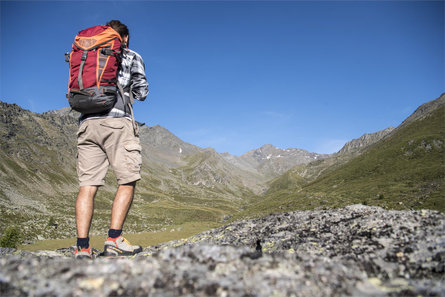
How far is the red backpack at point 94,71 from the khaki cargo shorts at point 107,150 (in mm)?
443

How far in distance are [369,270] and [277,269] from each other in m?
1.60

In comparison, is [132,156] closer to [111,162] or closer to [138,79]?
[111,162]

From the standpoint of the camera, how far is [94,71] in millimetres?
6070

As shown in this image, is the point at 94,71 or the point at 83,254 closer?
the point at 83,254

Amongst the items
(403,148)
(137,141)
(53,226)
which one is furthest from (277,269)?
(403,148)

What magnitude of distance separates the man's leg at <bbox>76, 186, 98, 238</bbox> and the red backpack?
2.06 meters

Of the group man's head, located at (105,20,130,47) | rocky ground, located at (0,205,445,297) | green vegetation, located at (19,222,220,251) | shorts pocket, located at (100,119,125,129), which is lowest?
green vegetation, located at (19,222,220,251)

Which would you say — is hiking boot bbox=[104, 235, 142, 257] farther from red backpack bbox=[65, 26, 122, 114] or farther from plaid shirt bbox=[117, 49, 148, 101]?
plaid shirt bbox=[117, 49, 148, 101]

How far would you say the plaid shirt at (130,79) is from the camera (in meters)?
6.53

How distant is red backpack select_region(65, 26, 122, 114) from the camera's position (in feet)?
19.7

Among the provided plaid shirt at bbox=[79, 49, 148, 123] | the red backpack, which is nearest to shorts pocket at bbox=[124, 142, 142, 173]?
plaid shirt at bbox=[79, 49, 148, 123]

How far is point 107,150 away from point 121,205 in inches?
58.5

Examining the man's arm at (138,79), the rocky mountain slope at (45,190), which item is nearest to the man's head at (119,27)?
the man's arm at (138,79)

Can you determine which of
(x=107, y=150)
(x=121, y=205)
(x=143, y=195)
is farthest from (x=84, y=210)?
(x=143, y=195)
